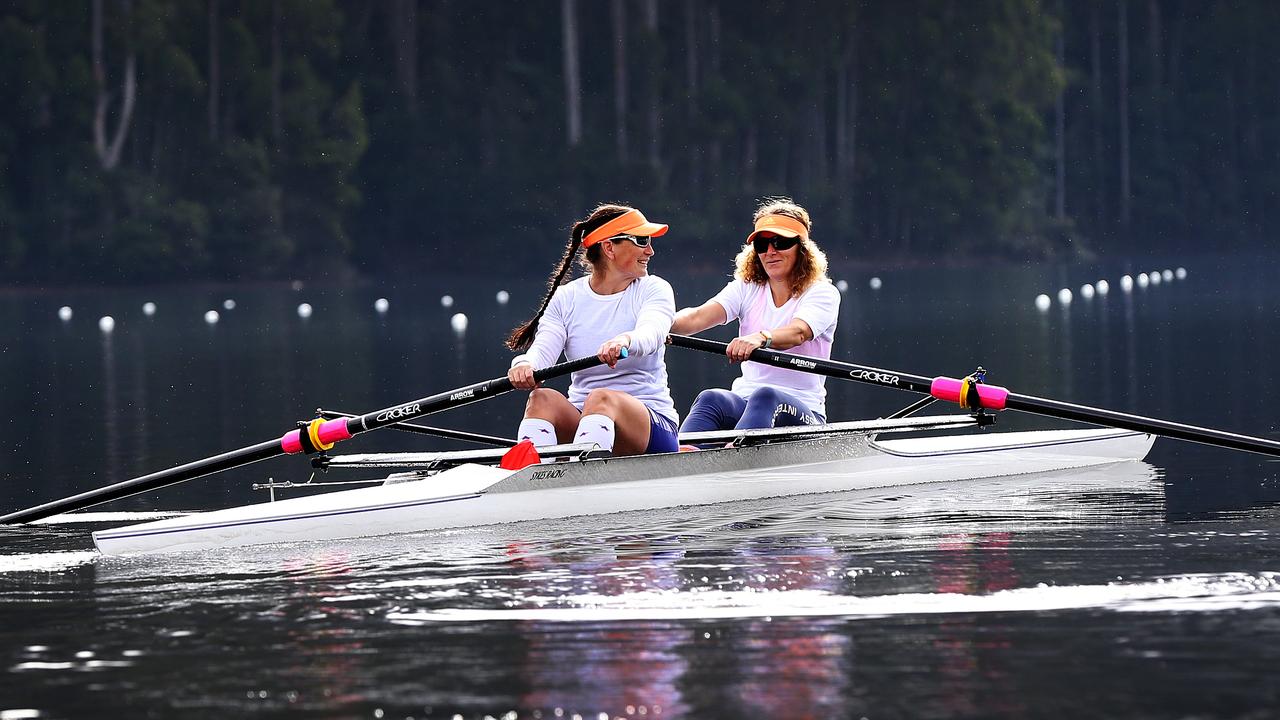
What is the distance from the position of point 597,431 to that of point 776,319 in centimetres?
145

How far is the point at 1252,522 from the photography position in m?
8.12

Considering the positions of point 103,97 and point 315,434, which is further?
point 103,97

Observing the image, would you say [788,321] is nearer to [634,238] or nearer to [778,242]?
[778,242]

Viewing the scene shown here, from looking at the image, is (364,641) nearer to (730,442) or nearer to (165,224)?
(730,442)

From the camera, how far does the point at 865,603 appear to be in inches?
253

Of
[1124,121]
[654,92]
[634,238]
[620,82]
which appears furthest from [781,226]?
[1124,121]

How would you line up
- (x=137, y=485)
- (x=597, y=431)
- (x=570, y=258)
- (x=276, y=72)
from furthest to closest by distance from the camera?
(x=276, y=72), (x=570, y=258), (x=597, y=431), (x=137, y=485)

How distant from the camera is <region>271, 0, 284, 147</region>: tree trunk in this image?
140ft

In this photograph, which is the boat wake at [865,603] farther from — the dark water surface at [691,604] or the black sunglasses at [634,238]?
the black sunglasses at [634,238]

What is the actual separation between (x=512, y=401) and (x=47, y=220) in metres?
27.8

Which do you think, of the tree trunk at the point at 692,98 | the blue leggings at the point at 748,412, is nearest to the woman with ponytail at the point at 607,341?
the blue leggings at the point at 748,412

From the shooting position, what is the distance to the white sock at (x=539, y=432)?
8461mm

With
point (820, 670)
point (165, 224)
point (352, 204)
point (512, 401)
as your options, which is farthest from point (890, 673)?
point (352, 204)

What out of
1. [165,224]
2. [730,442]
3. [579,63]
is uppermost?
[579,63]
